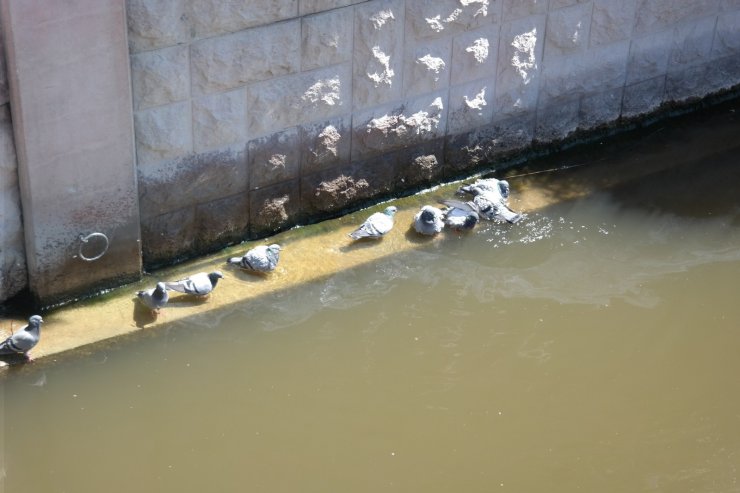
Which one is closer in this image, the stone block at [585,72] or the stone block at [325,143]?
the stone block at [325,143]

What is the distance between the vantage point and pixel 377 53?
256 inches

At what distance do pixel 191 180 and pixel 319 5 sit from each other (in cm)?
110

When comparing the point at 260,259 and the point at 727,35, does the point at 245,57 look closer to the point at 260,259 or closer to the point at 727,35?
the point at 260,259

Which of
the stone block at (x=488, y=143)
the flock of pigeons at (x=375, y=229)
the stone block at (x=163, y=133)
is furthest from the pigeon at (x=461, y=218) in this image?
the stone block at (x=163, y=133)

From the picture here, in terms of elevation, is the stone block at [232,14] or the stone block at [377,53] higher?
the stone block at [232,14]

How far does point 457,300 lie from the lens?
616cm

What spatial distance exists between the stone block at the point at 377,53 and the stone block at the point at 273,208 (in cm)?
59

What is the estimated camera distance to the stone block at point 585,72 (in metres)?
7.30

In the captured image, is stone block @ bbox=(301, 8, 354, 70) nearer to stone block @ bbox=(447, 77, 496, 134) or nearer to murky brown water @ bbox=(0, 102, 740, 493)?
stone block @ bbox=(447, 77, 496, 134)

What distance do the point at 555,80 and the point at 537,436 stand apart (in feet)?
9.15

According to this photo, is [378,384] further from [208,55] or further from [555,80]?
[555,80]

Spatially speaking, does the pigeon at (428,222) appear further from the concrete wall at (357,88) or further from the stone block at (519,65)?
the stone block at (519,65)

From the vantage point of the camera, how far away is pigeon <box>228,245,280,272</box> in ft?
20.3

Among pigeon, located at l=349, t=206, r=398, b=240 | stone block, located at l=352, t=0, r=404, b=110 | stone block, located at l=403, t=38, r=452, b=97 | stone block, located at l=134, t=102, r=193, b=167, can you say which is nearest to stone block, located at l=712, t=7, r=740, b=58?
stone block, located at l=403, t=38, r=452, b=97
